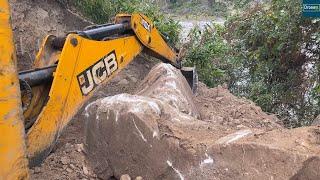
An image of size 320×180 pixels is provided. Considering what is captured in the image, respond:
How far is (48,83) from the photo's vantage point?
9.94ft

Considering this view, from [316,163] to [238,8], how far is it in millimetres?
8195

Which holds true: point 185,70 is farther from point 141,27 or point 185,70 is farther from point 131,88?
point 141,27

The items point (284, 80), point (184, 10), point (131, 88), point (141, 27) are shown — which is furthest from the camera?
point (184, 10)

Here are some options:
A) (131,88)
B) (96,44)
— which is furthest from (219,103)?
(96,44)

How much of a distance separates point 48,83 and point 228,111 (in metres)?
2.76

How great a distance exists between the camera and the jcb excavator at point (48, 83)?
215cm

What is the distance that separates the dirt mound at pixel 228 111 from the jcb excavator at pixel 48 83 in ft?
3.88

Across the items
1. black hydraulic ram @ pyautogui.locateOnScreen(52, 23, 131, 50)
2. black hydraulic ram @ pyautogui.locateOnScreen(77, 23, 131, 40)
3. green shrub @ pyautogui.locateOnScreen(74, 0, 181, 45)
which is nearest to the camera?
black hydraulic ram @ pyautogui.locateOnScreen(52, 23, 131, 50)

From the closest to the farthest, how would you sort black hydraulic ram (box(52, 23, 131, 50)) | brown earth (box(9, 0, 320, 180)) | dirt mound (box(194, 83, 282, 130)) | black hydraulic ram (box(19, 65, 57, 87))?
brown earth (box(9, 0, 320, 180)), black hydraulic ram (box(19, 65, 57, 87)), black hydraulic ram (box(52, 23, 131, 50)), dirt mound (box(194, 83, 282, 130))

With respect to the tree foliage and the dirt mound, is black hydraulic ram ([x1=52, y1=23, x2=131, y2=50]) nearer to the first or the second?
the dirt mound

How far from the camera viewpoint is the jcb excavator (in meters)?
2.15

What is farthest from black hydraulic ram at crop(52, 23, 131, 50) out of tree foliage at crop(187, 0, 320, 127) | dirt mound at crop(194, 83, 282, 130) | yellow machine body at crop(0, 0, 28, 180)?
tree foliage at crop(187, 0, 320, 127)

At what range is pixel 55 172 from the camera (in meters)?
3.26

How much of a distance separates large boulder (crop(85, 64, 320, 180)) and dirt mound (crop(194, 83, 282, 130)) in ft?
4.72
